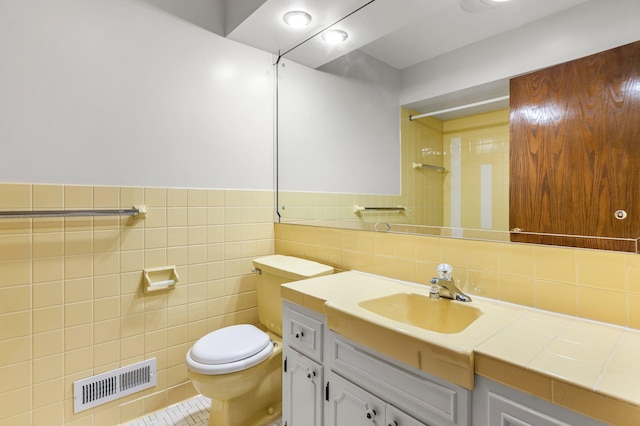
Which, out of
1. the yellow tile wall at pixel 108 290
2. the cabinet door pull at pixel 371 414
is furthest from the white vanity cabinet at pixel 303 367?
the yellow tile wall at pixel 108 290

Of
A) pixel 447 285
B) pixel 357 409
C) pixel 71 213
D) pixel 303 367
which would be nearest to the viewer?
pixel 357 409

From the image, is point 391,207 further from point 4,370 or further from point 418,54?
point 4,370

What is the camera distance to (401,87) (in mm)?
1745

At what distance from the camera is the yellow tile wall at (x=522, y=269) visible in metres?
0.90

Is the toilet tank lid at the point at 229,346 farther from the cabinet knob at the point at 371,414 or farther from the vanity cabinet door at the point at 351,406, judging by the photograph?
the cabinet knob at the point at 371,414

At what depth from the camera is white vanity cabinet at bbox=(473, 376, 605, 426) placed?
0.64 m

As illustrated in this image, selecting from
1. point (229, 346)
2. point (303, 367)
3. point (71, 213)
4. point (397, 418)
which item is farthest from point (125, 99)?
point (397, 418)

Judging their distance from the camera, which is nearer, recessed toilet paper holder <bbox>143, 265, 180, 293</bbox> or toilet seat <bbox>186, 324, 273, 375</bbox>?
toilet seat <bbox>186, 324, 273, 375</bbox>

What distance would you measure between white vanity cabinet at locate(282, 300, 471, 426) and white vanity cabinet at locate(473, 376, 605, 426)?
0.03 m

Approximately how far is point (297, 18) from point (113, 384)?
85.6 inches

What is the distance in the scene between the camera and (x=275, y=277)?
176cm

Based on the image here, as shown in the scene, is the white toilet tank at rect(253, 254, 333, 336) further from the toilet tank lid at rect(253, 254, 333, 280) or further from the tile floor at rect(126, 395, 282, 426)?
the tile floor at rect(126, 395, 282, 426)

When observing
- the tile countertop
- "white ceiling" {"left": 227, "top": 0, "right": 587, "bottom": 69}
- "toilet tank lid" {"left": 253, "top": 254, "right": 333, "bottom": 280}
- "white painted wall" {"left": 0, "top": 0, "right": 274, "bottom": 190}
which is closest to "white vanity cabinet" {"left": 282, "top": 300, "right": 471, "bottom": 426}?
the tile countertop

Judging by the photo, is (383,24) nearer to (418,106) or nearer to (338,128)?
(418,106)
